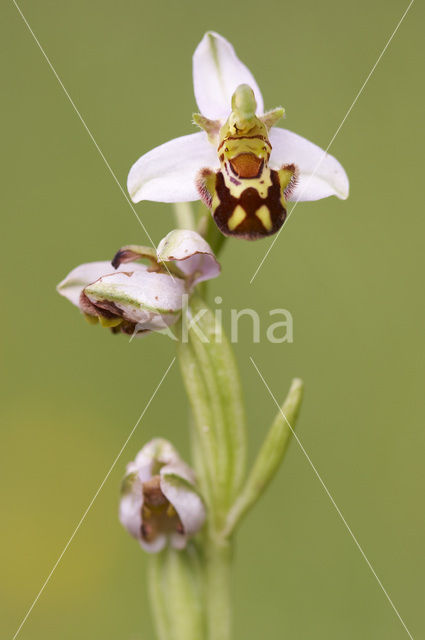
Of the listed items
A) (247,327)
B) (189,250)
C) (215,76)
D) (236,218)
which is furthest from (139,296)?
(247,327)

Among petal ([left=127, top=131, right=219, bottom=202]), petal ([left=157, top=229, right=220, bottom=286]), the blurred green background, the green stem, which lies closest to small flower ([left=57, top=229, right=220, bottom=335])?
petal ([left=157, top=229, right=220, bottom=286])

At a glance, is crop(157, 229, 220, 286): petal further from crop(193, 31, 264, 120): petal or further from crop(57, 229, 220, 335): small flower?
crop(193, 31, 264, 120): petal

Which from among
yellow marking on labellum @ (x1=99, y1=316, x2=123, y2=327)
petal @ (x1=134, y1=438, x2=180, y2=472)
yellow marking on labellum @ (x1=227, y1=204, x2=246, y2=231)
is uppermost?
yellow marking on labellum @ (x1=227, y1=204, x2=246, y2=231)

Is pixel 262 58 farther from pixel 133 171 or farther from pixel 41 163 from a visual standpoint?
pixel 133 171

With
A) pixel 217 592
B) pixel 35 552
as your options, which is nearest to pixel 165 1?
pixel 35 552

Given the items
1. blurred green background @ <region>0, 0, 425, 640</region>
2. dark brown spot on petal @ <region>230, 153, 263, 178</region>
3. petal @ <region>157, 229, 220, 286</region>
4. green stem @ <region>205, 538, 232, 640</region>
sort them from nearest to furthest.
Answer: petal @ <region>157, 229, 220, 286</region>, dark brown spot on petal @ <region>230, 153, 263, 178</region>, green stem @ <region>205, 538, 232, 640</region>, blurred green background @ <region>0, 0, 425, 640</region>
